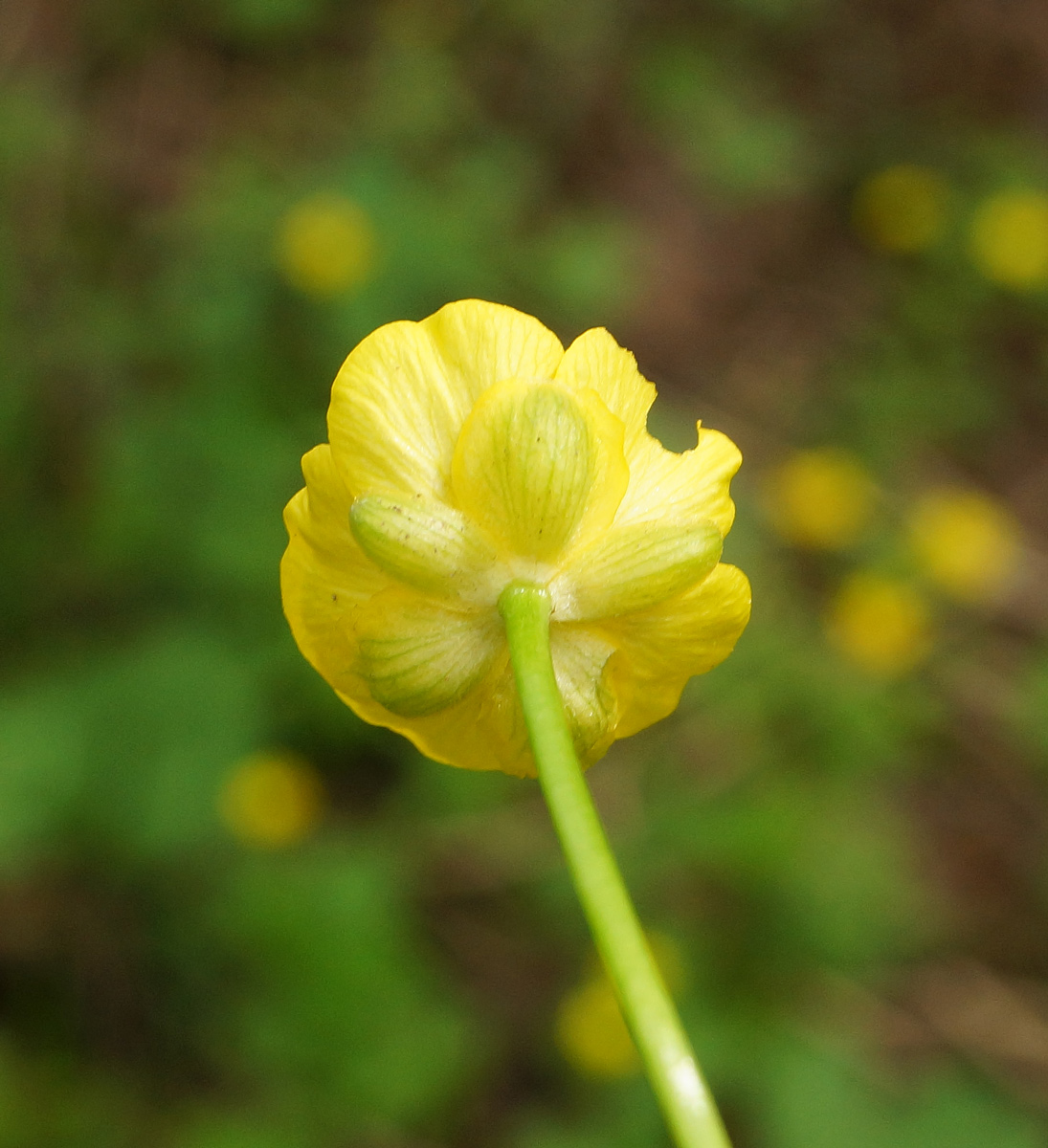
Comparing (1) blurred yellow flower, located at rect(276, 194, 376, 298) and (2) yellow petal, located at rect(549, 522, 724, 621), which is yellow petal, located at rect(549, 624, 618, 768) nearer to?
(2) yellow petal, located at rect(549, 522, 724, 621)

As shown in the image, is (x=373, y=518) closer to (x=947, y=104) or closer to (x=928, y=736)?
(x=928, y=736)

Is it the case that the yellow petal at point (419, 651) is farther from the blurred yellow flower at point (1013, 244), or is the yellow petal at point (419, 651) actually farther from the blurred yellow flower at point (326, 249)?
the blurred yellow flower at point (1013, 244)

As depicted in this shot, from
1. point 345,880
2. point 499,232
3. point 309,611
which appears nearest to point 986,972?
point 345,880

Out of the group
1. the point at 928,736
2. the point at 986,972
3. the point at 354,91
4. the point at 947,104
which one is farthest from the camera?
the point at 947,104

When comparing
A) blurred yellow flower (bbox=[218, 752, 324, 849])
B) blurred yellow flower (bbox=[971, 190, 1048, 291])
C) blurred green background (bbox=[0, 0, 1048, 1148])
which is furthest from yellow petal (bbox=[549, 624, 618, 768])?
blurred yellow flower (bbox=[971, 190, 1048, 291])

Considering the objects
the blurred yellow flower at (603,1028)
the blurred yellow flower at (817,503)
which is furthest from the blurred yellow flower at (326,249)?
the blurred yellow flower at (603,1028)

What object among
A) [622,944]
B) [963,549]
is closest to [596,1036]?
[963,549]
